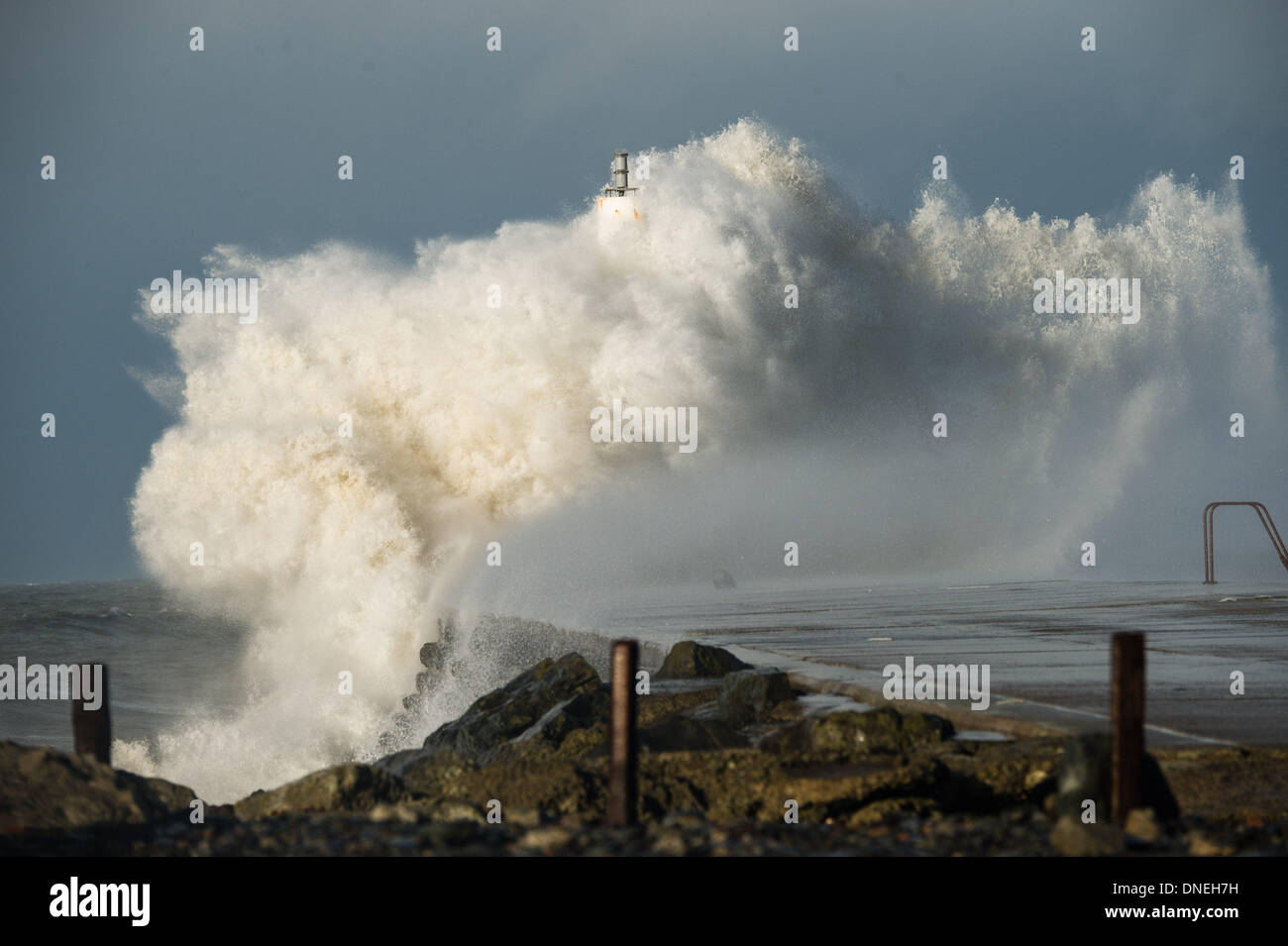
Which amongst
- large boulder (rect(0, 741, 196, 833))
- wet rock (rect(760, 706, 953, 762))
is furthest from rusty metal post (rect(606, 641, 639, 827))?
large boulder (rect(0, 741, 196, 833))

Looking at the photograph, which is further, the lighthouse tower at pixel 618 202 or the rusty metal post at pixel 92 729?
the lighthouse tower at pixel 618 202

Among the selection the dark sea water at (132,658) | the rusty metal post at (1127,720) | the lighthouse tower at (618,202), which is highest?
the lighthouse tower at (618,202)

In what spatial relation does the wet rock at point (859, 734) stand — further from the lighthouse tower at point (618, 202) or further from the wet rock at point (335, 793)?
the lighthouse tower at point (618, 202)

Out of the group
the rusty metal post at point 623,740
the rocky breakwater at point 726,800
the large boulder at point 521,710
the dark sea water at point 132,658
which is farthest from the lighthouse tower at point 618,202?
the rusty metal post at point 623,740

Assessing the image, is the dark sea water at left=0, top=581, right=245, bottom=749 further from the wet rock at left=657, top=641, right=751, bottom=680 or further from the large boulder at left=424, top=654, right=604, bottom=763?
the wet rock at left=657, top=641, right=751, bottom=680

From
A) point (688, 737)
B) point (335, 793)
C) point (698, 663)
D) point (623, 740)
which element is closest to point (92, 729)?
point (335, 793)

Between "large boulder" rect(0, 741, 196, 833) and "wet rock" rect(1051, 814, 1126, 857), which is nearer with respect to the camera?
"wet rock" rect(1051, 814, 1126, 857)

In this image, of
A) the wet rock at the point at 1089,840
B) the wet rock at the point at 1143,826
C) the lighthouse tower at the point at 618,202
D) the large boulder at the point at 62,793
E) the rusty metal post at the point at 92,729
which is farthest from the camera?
the lighthouse tower at the point at 618,202

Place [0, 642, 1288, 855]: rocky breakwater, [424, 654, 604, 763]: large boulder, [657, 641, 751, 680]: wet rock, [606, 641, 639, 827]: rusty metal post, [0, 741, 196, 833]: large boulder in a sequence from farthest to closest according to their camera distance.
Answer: [657, 641, 751, 680]: wet rock, [424, 654, 604, 763]: large boulder, [0, 741, 196, 833]: large boulder, [606, 641, 639, 827]: rusty metal post, [0, 642, 1288, 855]: rocky breakwater
